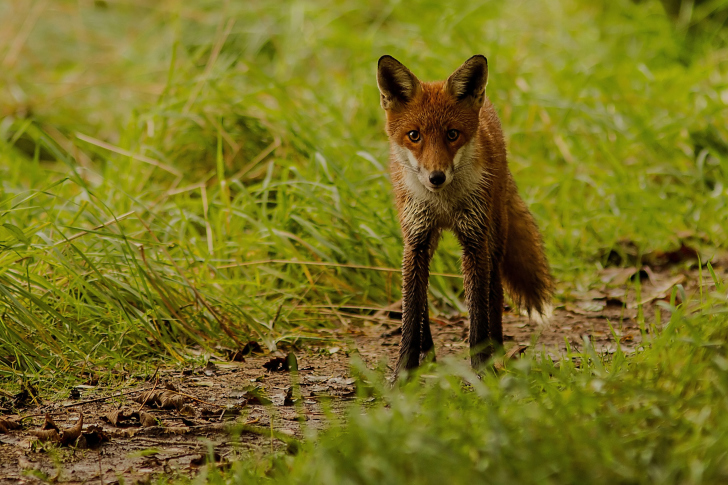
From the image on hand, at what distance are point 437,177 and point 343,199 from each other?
167 centimetres

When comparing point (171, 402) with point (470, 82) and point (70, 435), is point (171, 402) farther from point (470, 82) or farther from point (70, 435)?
point (470, 82)

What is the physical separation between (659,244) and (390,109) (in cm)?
288

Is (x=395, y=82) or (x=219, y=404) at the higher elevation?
(x=395, y=82)

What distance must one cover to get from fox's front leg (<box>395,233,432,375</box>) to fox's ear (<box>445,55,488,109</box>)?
2.34 feet

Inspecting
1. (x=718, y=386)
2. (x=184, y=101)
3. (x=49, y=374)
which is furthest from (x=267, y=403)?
(x=184, y=101)

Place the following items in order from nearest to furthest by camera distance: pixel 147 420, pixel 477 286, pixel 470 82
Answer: pixel 147 420 → pixel 470 82 → pixel 477 286

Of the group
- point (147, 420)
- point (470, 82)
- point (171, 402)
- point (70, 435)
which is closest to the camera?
point (70, 435)

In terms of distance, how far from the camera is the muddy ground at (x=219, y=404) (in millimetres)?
2955

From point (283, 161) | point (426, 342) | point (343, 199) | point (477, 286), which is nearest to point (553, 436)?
point (477, 286)

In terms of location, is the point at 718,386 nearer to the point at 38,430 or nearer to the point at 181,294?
the point at 38,430

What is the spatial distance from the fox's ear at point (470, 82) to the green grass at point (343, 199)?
4.58ft

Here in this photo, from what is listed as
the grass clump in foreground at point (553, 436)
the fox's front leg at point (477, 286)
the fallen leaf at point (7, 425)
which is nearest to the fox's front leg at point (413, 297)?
the fox's front leg at point (477, 286)

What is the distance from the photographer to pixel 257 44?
8969mm

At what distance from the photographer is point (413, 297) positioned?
156 inches
